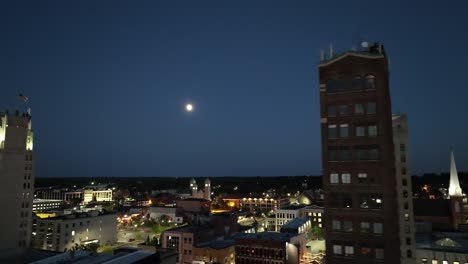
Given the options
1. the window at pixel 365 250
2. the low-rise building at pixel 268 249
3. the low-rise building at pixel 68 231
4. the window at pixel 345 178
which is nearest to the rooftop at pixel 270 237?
the low-rise building at pixel 268 249

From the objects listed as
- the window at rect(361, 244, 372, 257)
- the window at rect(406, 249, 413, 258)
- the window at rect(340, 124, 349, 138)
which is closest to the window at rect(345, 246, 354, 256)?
the window at rect(361, 244, 372, 257)

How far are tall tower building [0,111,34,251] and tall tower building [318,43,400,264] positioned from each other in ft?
318

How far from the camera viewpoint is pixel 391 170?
153ft

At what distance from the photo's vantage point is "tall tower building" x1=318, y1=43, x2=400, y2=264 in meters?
46.1

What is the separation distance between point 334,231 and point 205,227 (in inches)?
3081

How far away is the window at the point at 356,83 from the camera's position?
49156 millimetres

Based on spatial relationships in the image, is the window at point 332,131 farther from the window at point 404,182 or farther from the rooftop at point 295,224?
the rooftop at point 295,224

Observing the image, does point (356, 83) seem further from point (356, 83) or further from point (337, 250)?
point (337, 250)

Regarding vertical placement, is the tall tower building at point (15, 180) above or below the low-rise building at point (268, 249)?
above

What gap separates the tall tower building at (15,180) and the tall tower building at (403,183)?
102m

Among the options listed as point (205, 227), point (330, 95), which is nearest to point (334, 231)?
point (330, 95)

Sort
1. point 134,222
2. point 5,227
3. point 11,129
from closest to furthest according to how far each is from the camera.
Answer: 1. point 5,227
2. point 11,129
3. point 134,222

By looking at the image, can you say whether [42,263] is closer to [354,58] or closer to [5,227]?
[354,58]

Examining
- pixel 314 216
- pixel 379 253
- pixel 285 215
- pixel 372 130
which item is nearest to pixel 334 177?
pixel 372 130
